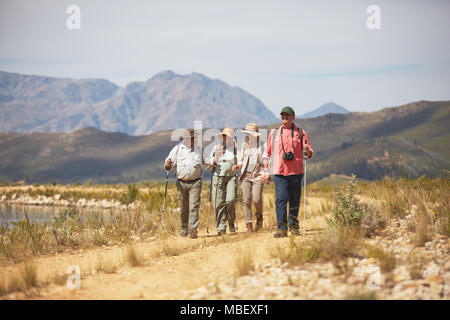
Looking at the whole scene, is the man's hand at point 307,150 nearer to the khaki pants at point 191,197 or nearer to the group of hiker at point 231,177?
Result: the group of hiker at point 231,177

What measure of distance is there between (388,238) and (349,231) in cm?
73

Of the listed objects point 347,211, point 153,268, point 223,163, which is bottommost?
point 153,268

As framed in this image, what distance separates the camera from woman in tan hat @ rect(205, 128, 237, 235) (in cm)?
1067

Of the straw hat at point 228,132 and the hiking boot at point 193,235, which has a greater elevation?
the straw hat at point 228,132

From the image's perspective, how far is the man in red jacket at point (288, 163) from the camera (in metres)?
8.99

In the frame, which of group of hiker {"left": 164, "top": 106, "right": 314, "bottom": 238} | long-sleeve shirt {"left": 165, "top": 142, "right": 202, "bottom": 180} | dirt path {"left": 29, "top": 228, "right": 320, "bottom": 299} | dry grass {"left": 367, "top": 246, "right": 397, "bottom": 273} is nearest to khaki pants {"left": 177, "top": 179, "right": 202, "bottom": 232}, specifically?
group of hiker {"left": 164, "top": 106, "right": 314, "bottom": 238}

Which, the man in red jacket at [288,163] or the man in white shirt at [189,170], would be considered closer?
the man in red jacket at [288,163]

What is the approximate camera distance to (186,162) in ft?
33.7

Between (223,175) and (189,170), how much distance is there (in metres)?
0.87

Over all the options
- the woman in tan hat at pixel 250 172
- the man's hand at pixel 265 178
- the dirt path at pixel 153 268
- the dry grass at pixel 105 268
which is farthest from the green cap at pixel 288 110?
the dry grass at pixel 105 268

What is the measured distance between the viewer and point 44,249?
923 cm

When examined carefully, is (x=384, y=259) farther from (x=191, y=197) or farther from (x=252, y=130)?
(x=252, y=130)

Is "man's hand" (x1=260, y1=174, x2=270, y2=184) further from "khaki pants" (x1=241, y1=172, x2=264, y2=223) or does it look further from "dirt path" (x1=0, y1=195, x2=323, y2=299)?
"dirt path" (x1=0, y1=195, x2=323, y2=299)

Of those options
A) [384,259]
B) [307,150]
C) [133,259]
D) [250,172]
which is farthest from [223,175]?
[384,259]
